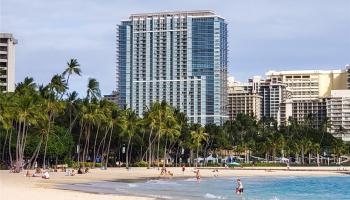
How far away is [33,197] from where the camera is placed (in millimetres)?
30969

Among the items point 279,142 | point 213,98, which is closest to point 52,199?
point 279,142

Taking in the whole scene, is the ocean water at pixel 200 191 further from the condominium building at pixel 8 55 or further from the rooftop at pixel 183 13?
the rooftop at pixel 183 13

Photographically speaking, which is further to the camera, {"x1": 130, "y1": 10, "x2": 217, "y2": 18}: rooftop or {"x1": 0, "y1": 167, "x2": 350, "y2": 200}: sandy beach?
{"x1": 130, "y1": 10, "x2": 217, "y2": 18}: rooftop

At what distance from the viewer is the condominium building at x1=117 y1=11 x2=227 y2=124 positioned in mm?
183875

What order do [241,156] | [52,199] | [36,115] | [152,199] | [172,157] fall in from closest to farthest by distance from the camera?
1. [52,199]
2. [152,199]
3. [36,115]
4. [172,157]
5. [241,156]

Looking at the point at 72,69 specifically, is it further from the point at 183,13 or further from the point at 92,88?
the point at 183,13

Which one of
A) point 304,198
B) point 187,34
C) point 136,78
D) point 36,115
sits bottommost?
point 304,198

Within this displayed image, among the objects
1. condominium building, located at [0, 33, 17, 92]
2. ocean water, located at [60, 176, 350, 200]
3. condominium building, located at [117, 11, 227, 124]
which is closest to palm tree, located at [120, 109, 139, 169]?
ocean water, located at [60, 176, 350, 200]

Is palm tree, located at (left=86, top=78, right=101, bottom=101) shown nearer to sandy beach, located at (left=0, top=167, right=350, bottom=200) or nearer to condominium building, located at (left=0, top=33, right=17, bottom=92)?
sandy beach, located at (left=0, top=167, right=350, bottom=200)

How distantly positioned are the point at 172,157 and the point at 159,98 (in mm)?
61538

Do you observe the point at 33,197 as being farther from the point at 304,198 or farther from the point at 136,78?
the point at 136,78

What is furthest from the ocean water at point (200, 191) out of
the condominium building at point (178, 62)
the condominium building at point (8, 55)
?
the condominium building at point (178, 62)

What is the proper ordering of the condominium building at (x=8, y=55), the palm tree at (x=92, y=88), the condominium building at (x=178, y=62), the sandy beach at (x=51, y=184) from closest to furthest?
the sandy beach at (x=51, y=184) < the palm tree at (x=92, y=88) < the condominium building at (x=8, y=55) < the condominium building at (x=178, y=62)

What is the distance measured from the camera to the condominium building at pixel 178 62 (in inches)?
7239
